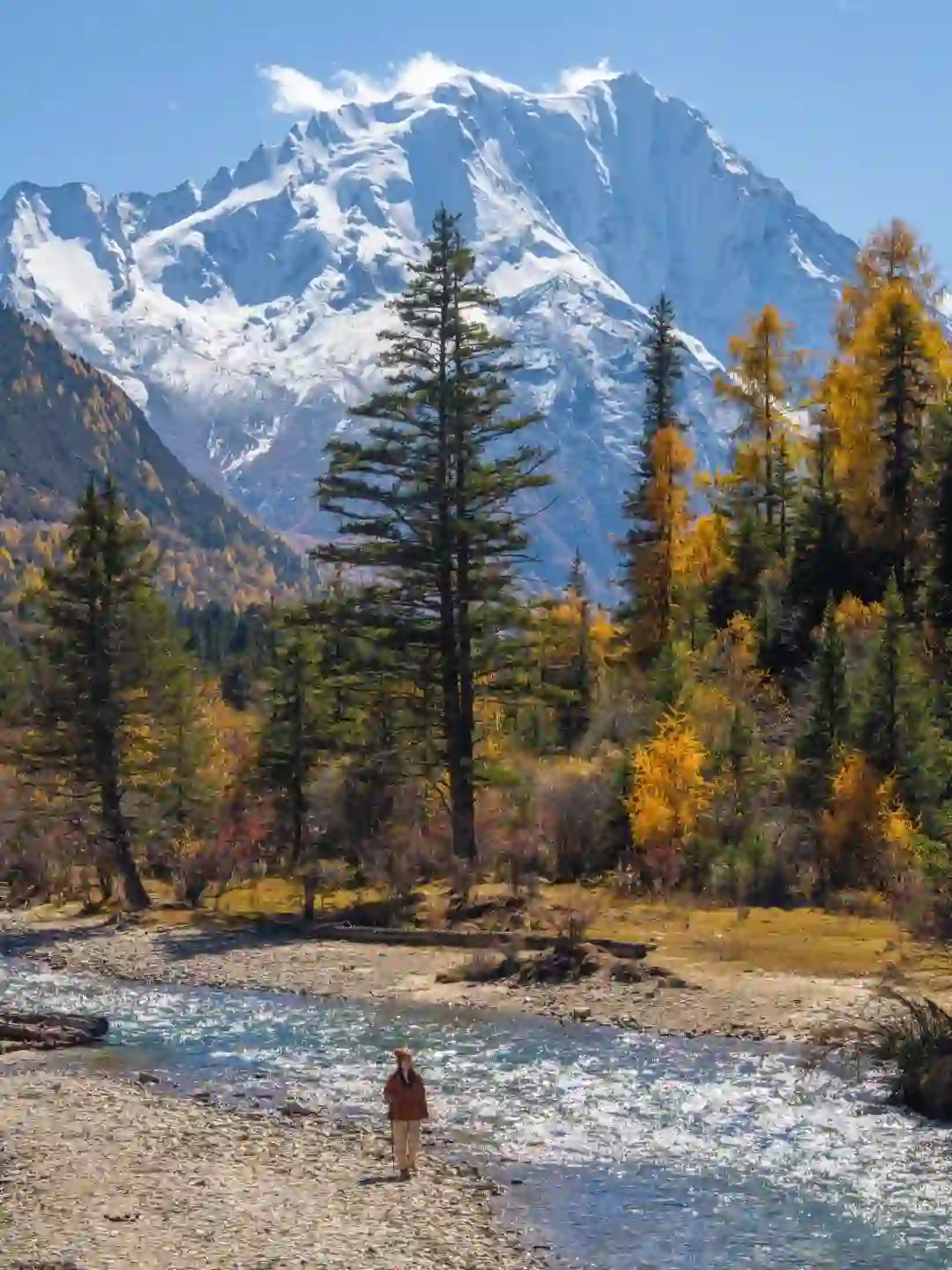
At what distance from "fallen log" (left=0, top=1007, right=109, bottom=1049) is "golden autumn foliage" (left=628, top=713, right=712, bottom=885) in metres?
17.3

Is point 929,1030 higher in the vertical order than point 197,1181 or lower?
higher

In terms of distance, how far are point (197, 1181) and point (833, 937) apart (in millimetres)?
19076

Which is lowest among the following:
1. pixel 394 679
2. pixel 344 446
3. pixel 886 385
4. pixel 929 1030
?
pixel 929 1030

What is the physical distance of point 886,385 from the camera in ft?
190

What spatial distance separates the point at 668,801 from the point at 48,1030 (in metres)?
19.4

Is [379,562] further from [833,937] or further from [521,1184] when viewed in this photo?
[521,1184]

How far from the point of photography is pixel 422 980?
116 feet

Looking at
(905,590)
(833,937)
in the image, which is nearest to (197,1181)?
(833,937)

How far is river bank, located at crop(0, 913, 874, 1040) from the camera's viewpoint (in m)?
29.6

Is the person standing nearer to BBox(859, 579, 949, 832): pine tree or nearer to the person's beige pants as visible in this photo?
the person's beige pants

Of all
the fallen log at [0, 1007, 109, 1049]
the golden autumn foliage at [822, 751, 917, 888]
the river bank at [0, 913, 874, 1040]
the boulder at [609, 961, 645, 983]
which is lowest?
the fallen log at [0, 1007, 109, 1049]

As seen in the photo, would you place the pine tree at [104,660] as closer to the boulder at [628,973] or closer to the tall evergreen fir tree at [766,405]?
the boulder at [628,973]

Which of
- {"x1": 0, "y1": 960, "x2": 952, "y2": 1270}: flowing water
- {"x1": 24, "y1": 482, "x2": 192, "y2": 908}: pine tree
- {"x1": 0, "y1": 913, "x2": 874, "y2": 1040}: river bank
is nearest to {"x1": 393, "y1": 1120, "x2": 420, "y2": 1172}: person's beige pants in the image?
{"x1": 0, "y1": 960, "x2": 952, "y2": 1270}: flowing water

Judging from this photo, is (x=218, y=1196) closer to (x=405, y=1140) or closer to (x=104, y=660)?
(x=405, y=1140)
